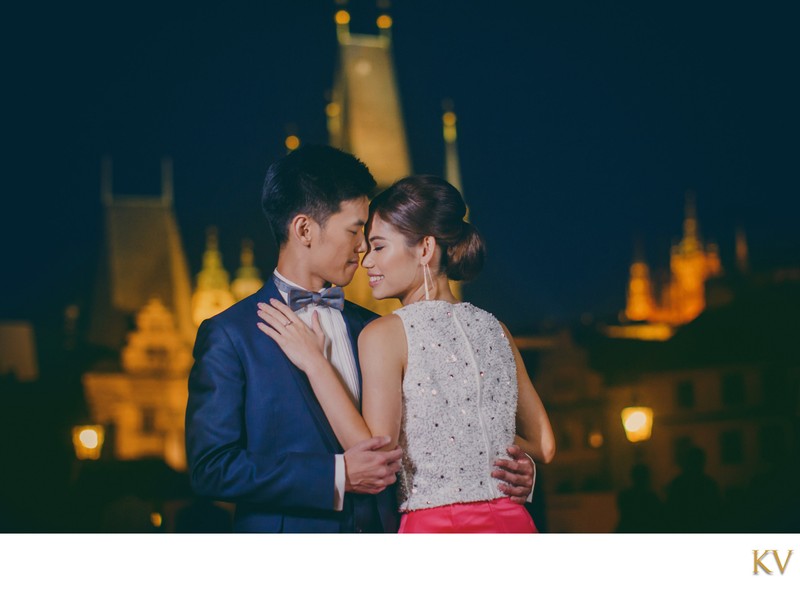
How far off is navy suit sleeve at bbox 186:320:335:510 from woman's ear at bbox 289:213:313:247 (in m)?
0.33

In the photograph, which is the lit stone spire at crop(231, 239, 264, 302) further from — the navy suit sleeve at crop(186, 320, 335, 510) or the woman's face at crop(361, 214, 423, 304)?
the navy suit sleeve at crop(186, 320, 335, 510)

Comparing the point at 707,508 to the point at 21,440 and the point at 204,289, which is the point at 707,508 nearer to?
the point at 21,440

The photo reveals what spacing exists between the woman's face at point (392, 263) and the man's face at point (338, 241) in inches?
2.3

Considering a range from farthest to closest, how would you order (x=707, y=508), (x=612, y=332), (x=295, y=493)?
(x=612, y=332), (x=707, y=508), (x=295, y=493)

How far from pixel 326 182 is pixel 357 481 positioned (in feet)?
2.58

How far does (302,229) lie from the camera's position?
2736 mm

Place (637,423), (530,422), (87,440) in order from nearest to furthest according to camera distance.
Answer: (530,422), (637,423), (87,440)

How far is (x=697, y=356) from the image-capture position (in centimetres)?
1612

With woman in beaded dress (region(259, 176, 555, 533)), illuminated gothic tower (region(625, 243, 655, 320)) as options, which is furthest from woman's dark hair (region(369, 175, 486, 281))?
illuminated gothic tower (region(625, 243, 655, 320))

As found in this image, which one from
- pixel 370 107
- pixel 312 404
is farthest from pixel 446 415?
pixel 370 107

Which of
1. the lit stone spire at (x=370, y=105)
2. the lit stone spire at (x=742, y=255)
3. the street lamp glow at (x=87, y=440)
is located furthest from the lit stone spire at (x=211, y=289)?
the street lamp glow at (x=87, y=440)

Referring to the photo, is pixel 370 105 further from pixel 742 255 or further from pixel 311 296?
pixel 311 296

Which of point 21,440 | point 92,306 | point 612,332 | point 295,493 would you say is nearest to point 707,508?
point 295,493

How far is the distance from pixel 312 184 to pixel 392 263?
0.99 ft
